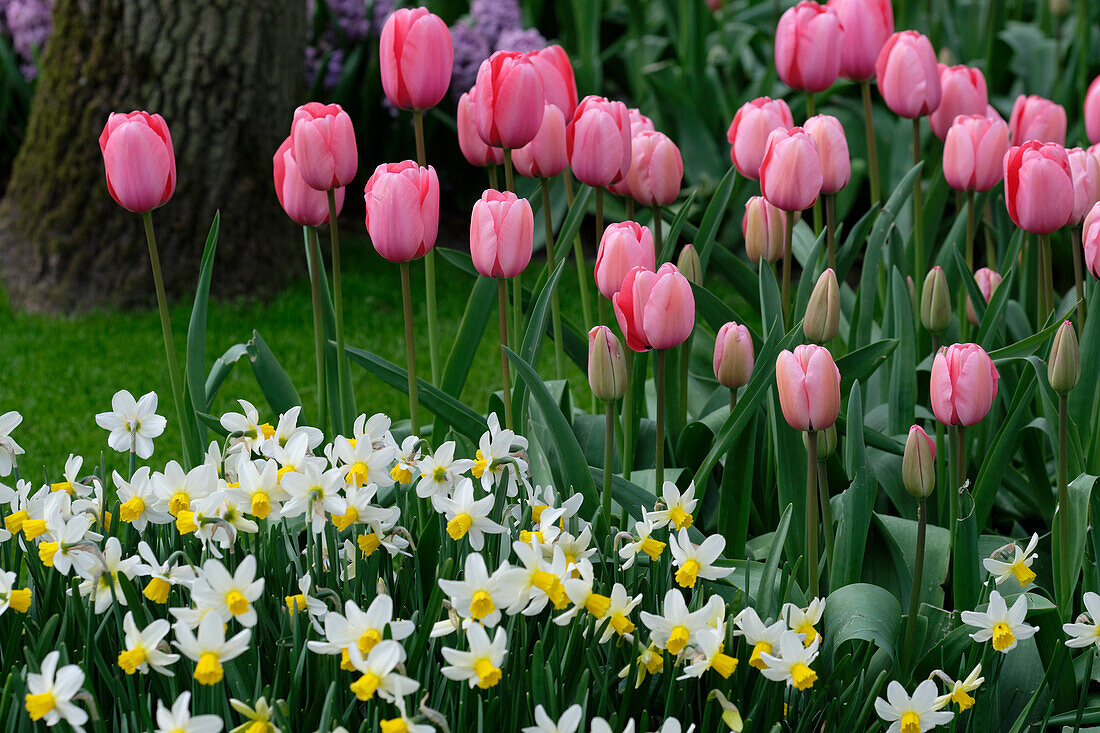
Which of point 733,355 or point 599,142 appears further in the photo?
point 599,142

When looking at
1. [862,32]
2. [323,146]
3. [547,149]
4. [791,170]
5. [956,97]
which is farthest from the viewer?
[956,97]

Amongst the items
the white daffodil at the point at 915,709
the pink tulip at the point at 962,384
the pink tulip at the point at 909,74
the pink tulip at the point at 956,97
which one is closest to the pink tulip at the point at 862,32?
the pink tulip at the point at 909,74

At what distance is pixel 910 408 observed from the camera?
211 cm

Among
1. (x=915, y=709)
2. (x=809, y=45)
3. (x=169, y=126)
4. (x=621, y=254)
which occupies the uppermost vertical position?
(x=809, y=45)

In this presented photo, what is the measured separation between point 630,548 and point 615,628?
14 cm

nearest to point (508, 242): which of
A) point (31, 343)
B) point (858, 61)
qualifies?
point (858, 61)

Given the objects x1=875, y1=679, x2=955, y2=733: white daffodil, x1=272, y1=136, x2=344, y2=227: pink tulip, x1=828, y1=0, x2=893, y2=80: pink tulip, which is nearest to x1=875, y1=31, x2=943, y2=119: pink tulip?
x1=828, y1=0, x2=893, y2=80: pink tulip

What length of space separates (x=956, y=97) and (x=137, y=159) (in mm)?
1713

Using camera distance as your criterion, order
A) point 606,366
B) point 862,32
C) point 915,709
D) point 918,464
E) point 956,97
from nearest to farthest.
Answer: point 915,709, point 918,464, point 606,366, point 862,32, point 956,97

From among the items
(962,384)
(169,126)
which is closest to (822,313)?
(962,384)

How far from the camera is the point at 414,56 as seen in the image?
5.91 ft

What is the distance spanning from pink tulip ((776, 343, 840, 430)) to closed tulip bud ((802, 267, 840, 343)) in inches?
12.4

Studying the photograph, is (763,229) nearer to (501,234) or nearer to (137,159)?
(501,234)

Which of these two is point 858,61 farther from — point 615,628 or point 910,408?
point 615,628
